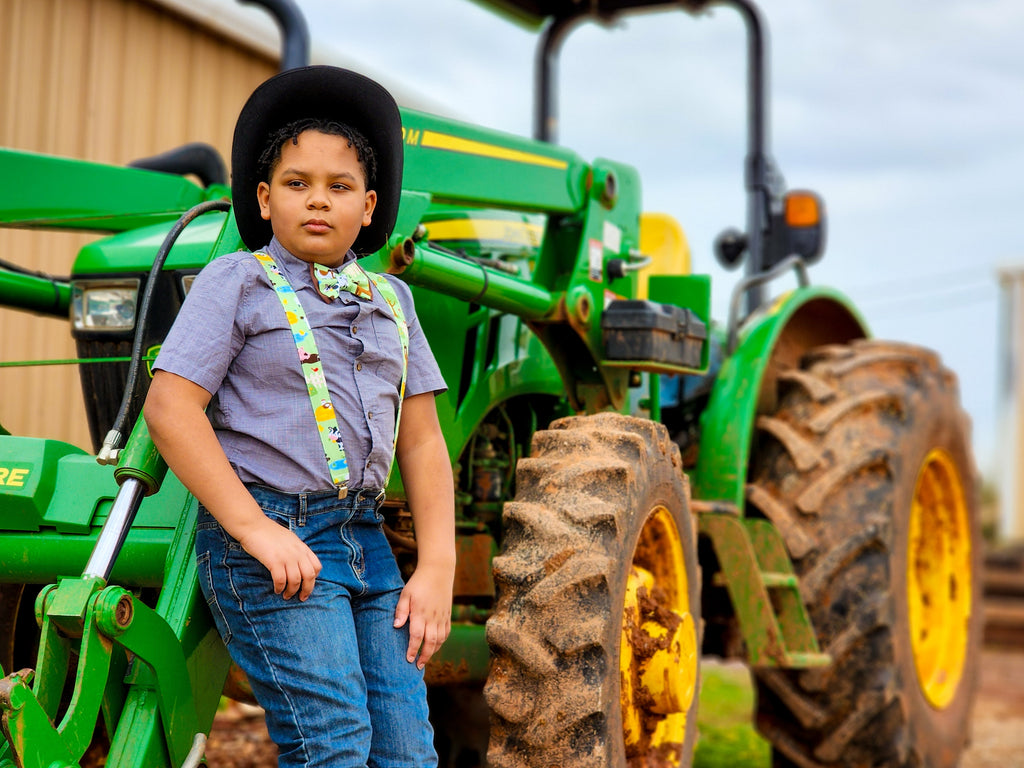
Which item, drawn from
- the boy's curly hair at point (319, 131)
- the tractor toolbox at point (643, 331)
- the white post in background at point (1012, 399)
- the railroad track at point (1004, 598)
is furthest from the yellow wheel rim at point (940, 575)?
the white post in background at point (1012, 399)

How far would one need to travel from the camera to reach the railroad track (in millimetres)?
9289

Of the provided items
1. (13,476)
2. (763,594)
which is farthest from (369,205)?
(763,594)

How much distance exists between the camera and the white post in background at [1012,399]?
1606cm

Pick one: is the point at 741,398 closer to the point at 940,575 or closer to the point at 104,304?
the point at 940,575

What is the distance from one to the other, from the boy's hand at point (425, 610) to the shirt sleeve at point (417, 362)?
317 mm

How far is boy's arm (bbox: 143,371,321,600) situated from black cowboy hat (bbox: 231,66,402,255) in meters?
0.44

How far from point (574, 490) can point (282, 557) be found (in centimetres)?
87

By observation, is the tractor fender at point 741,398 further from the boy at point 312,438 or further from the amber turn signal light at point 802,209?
the boy at point 312,438

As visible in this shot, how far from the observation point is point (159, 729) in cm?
206

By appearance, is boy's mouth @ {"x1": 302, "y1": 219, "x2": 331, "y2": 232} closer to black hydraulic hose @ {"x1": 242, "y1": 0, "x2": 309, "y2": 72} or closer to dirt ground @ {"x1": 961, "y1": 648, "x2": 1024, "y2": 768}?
black hydraulic hose @ {"x1": 242, "y1": 0, "x2": 309, "y2": 72}

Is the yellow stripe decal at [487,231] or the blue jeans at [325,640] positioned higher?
the yellow stripe decal at [487,231]

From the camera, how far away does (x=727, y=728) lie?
5.85 metres

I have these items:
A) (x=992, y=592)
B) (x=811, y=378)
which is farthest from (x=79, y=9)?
(x=992, y=592)

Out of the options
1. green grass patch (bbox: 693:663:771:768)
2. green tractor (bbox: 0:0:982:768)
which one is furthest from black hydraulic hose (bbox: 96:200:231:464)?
green grass patch (bbox: 693:663:771:768)
